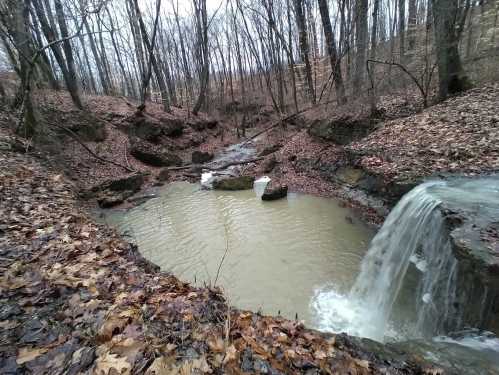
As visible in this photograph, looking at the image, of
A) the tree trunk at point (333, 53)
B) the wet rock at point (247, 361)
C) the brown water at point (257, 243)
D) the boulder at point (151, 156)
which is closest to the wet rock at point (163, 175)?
the boulder at point (151, 156)

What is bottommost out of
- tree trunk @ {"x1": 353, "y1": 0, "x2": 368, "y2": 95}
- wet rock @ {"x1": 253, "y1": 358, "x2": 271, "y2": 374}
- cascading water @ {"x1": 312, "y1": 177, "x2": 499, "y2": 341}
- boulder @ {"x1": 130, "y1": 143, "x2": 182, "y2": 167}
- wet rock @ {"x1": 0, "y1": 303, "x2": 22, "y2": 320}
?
cascading water @ {"x1": 312, "y1": 177, "x2": 499, "y2": 341}

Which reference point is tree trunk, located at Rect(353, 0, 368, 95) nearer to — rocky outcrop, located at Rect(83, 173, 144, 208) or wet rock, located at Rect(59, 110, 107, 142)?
rocky outcrop, located at Rect(83, 173, 144, 208)

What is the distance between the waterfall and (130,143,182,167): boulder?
11.3m

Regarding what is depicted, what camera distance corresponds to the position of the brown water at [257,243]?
5.25 meters

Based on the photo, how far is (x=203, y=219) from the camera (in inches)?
338

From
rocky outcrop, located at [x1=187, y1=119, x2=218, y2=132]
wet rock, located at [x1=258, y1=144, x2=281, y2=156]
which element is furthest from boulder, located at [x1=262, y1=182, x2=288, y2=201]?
rocky outcrop, located at [x1=187, y1=119, x2=218, y2=132]

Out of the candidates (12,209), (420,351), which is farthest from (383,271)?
(12,209)

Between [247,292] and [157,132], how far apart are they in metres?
13.8

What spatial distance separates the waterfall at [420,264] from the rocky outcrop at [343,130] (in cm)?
519

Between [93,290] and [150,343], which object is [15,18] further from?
[150,343]

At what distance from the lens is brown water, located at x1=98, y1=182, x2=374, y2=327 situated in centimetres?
525

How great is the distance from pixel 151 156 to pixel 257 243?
9.43m

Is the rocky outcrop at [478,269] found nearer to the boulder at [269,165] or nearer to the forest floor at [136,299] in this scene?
the forest floor at [136,299]

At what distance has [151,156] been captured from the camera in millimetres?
14180
